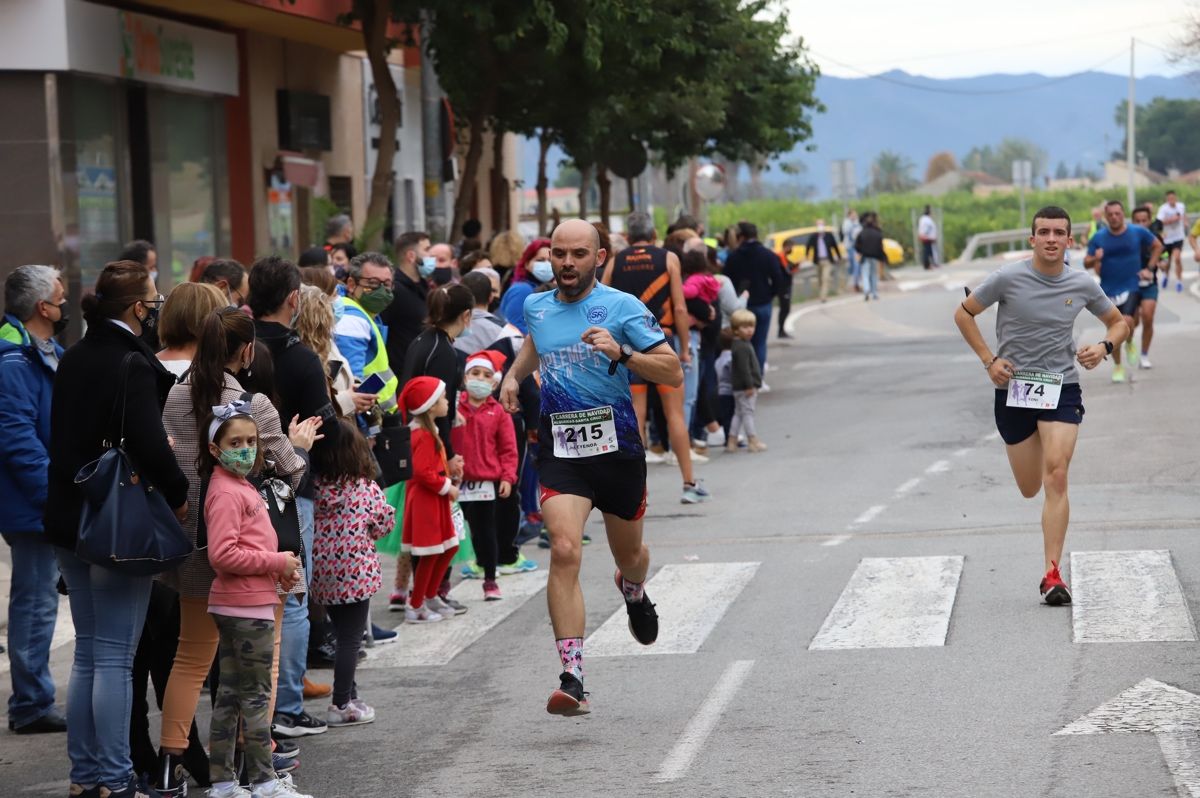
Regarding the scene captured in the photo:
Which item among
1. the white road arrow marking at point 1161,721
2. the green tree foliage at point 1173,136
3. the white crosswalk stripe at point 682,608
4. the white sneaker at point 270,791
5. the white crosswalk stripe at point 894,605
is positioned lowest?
the white crosswalk stripe at point 682,608

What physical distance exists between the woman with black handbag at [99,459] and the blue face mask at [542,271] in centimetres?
724

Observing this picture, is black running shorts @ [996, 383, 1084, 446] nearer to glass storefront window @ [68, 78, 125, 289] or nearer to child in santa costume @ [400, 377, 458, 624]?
child in santa costume @ [400, 377, 458, 624]

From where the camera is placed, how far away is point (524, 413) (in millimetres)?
12195

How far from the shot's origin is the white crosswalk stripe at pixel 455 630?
31.3 ft

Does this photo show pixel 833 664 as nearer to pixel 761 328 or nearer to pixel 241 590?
pixel 241 590

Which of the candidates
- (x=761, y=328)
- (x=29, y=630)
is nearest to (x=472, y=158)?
(x=761, y=328)

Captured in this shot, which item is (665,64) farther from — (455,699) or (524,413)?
(455,699)

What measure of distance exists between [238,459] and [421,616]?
13.4 feet

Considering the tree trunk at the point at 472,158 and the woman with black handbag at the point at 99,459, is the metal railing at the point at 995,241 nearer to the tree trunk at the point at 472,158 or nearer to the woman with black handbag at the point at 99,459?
the tree trunk at the point at 472,158

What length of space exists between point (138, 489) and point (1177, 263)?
32996 mm

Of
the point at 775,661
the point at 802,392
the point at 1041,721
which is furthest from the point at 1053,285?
the point at 802,392

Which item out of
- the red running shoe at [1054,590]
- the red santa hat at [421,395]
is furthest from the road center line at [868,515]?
the red santa hat at [421,395]

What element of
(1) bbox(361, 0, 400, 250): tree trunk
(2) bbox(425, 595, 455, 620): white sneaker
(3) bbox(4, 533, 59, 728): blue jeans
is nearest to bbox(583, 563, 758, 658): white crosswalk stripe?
(2) bbox(425, 595, 455, 620): white sneaker

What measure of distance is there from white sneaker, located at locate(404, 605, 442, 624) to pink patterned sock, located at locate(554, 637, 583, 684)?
2786 millimetres
